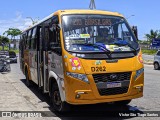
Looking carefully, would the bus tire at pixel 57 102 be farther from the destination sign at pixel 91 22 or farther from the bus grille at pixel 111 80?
the destination sign at pixel 91 22

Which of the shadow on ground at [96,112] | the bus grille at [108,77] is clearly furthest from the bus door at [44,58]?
the bus grille at [108,77]

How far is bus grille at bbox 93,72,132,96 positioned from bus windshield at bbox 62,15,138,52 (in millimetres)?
637

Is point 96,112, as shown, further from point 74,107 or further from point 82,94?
point 82,94

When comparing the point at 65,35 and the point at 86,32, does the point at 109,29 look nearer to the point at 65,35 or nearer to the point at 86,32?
the point at 86,32

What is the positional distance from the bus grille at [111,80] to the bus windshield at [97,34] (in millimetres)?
637

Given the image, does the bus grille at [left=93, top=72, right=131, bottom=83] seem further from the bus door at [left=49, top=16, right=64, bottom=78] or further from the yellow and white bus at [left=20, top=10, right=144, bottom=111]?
the bus door at [left=49, top=16, right=64, bottom=78]

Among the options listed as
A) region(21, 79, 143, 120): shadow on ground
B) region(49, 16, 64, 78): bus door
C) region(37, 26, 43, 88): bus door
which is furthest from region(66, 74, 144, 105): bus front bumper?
region(37, 26, 43, 88): bus door

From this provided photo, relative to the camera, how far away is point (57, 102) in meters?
8.40

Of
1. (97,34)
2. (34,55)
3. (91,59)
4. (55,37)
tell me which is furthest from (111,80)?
(34,55)

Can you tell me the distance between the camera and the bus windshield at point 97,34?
7.75 m

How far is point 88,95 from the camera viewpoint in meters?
7.27

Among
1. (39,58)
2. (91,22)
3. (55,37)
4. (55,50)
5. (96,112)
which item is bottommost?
(96,112)

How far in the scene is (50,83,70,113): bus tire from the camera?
26.3 ft

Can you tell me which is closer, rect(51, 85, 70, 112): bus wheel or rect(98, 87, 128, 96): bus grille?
rect(98, 87, 128, 96): bus grille
